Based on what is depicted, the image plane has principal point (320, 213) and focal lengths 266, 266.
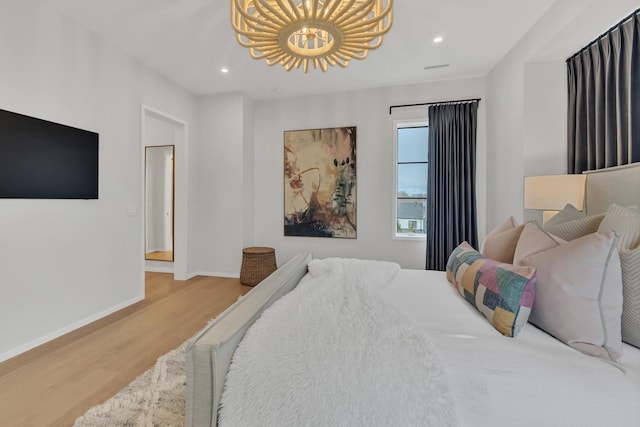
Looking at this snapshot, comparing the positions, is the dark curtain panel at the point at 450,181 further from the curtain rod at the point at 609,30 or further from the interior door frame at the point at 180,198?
the interior door frame at the point at 180,198

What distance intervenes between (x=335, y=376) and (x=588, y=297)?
37.8 inches

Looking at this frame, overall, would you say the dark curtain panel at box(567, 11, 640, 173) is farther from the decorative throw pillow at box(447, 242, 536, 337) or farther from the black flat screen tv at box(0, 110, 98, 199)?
the black flat screen tv at box(0, 110, 98, 199)

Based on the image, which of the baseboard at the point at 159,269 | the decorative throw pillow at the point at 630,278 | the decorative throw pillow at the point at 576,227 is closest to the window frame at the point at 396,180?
the decorative throw pillow at the point at 576,227

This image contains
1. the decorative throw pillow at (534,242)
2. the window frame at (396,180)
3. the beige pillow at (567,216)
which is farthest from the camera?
the window frame at (396,180)

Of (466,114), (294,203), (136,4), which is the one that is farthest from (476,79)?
(136,4)

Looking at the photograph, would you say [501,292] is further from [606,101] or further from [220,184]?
[220,184]

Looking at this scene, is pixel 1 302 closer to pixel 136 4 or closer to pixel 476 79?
pixel 136 4

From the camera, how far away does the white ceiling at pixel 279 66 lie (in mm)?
2172

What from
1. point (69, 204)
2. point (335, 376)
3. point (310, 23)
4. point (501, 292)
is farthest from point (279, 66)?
point (335, 376)

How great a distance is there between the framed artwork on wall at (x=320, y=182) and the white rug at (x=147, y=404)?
253 cm

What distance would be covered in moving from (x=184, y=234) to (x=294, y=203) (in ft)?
5.37

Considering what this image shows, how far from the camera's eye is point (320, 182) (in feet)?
12.7

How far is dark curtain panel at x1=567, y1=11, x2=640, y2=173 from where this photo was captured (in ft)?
6.01

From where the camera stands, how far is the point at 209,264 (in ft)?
13.1
